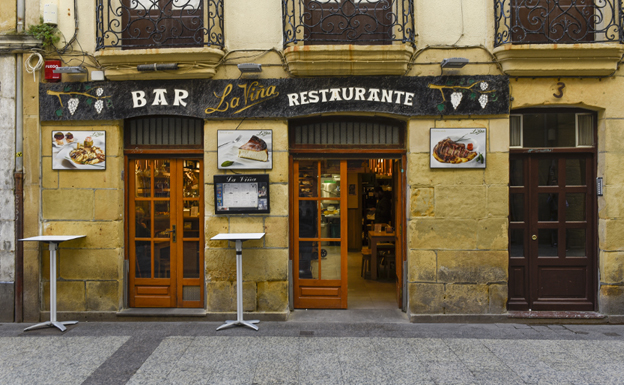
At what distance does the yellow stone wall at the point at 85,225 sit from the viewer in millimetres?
6371

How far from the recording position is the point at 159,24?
6531 mm

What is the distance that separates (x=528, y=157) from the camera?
6434 mm

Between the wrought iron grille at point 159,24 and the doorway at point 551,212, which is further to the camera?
the doorway at point 551,212

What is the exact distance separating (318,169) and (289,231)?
3.75 ft

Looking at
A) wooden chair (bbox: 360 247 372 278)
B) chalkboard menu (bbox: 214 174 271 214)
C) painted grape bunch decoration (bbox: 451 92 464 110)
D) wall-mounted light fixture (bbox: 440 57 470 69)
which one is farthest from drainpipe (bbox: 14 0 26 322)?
painted grape bunch decoration (bbox: 451 92 464 110)

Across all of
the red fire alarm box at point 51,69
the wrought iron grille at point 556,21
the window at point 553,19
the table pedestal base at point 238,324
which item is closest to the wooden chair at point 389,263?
the table pedestal base at point 238,324

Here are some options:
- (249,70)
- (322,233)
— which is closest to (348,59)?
(249,70)

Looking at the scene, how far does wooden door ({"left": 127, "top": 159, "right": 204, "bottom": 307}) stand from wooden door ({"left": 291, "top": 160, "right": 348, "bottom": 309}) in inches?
64.0

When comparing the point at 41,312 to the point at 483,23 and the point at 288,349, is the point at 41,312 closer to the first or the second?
the point at 288,349

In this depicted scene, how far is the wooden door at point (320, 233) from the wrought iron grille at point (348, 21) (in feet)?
6.50

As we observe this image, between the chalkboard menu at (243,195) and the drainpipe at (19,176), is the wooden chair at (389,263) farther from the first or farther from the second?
the drainpipe at (19,176)

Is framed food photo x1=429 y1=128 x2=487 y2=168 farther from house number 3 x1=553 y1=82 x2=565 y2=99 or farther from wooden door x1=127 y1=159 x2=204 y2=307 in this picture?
wooden door x1=127 y1=159 x2=204 y2=307

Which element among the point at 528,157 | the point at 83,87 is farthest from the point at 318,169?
the point at 83,87

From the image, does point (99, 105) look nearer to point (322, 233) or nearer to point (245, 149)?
point (245, 149)
